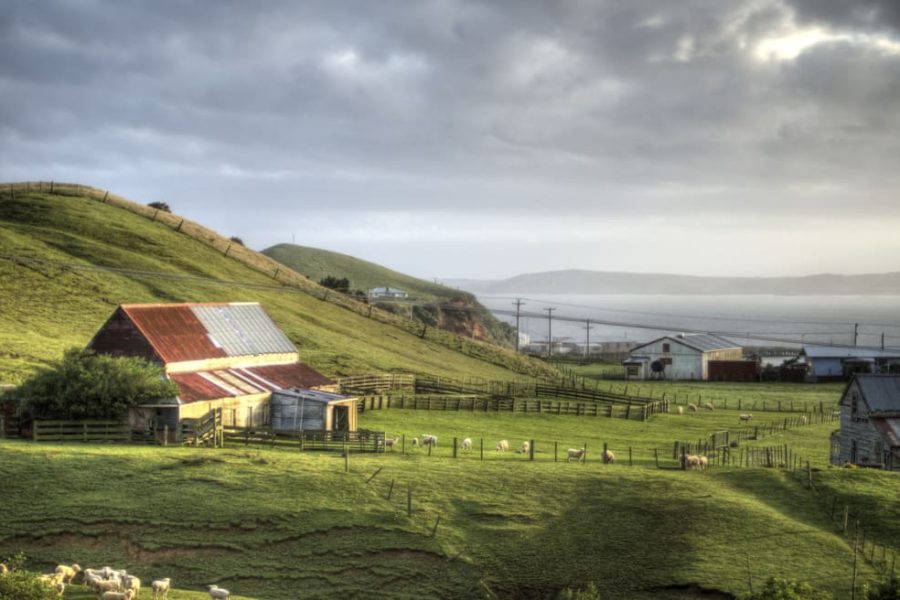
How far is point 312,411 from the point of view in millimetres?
54219

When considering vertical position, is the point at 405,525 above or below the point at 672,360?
below

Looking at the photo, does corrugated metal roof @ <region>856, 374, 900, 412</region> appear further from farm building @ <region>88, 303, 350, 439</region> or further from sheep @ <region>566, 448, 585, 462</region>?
farm building @ <region>88, 303, 350, 439</region>

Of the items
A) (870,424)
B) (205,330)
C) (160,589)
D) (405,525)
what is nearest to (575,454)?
(405,525)

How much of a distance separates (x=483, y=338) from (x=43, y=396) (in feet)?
427

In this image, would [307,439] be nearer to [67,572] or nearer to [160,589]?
[67,572]

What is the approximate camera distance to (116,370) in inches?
1790

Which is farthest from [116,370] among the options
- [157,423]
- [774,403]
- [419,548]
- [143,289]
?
[774,403]

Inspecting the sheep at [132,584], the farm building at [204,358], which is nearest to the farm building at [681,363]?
the farm building at [204,358]

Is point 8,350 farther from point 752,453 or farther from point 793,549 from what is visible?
point 793,549

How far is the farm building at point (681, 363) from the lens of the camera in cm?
10775

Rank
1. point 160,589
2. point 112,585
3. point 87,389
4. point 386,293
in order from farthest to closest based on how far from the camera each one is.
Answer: point 386,293, point 87,389, point 160,589, point 112,585

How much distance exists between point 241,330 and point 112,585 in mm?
37656

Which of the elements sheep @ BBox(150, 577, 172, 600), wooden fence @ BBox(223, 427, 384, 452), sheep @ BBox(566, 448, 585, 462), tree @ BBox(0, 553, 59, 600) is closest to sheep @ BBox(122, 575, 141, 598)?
sheep @ BBox(150, 577, 172, 600)

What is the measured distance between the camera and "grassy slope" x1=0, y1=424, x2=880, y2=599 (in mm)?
30531
